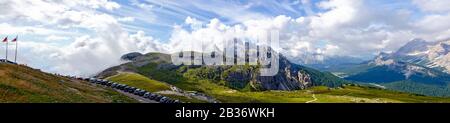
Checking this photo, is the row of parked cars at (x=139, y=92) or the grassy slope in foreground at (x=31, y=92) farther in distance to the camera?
the row of parked cars at (x=139, y=92)

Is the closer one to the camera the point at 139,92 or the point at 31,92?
the point at 31,92

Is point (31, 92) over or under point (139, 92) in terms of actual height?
over

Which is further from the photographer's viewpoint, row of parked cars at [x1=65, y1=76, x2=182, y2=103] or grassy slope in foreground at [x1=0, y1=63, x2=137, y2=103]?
row of parked cars at [x1=65, y1=76, x2=182, y2=103]
